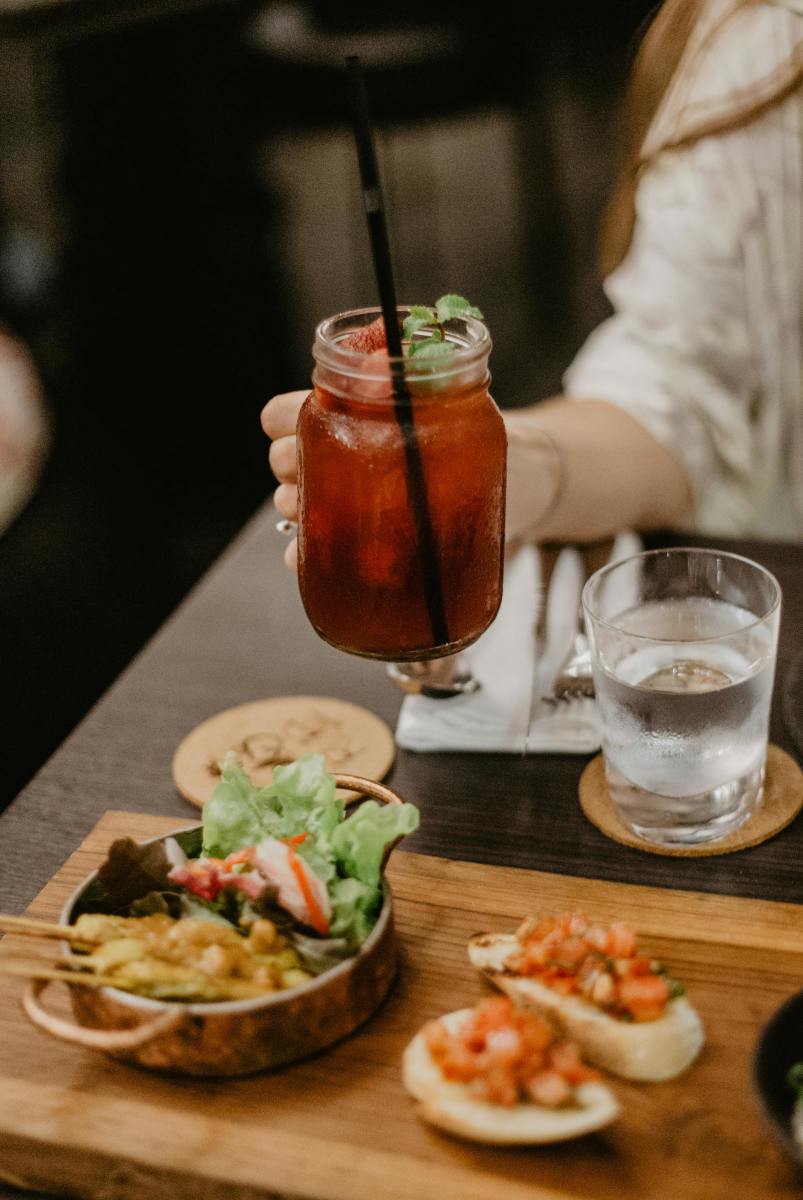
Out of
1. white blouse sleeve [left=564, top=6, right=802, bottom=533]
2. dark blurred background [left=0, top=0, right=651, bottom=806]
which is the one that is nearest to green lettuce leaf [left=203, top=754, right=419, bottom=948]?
white blouse sleeve [left=564, top=6, right=802, bottom=533]

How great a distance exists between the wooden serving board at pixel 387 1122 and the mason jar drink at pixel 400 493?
311 mm

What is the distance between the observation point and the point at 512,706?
1448 millimetres

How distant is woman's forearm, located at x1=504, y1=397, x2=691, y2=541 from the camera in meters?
1.70

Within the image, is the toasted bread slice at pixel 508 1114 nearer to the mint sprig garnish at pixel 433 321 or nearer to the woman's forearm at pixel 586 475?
the mint sprig garnish at pixel 433 321

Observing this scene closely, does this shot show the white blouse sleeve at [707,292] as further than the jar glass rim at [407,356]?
Yes

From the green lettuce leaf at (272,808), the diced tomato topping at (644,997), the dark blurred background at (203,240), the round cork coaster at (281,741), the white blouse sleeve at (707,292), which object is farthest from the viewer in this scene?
the dark blurred background at (203,240)

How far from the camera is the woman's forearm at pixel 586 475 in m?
1.70

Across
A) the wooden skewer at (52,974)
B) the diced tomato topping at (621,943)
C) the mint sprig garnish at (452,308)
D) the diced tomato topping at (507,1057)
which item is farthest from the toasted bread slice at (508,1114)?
the mint sprig garnish at (452,308)

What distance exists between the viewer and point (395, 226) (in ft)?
16.7

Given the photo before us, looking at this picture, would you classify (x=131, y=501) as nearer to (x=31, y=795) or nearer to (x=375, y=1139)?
(x=31, y=795)

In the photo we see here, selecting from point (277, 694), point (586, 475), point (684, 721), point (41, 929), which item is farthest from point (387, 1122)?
point (586, 475)

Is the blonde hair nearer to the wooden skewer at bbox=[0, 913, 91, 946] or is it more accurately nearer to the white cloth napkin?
the white cloth napkin

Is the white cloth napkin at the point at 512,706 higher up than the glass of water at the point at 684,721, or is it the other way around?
the glass of water at the point at 684,721

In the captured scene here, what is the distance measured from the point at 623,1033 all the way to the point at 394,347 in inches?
22.3
